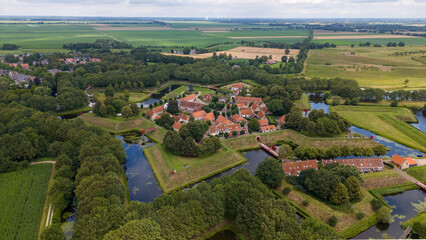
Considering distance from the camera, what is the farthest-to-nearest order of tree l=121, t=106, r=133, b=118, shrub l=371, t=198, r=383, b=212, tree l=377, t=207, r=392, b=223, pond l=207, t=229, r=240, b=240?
tree l=121, t=106, r=133, b=118
shrub l=371, t=198, r=383, b=212
tree l=377, t=207, r=392, b=223
pond l=207, t=229, r=240, b=240

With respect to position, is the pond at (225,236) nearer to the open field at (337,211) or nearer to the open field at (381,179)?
the open field at (337,211)

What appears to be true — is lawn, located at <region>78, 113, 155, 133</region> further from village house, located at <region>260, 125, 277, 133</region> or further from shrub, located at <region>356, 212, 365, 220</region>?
shrub, located at <region>356, 212, 365, 220</region>

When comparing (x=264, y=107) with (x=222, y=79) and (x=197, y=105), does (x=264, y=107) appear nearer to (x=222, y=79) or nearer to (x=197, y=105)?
(x=197, y=105)

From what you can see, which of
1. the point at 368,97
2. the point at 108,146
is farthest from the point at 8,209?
the point at 368,97

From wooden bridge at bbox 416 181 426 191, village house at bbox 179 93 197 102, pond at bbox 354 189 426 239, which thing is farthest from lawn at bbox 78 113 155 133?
wooden bridge at bbox 416 181 426 191

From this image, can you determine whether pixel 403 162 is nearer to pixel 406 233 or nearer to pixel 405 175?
pixel 405 175

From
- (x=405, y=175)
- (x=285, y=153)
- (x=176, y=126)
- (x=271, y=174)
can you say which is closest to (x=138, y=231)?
(x=271, y=174)
